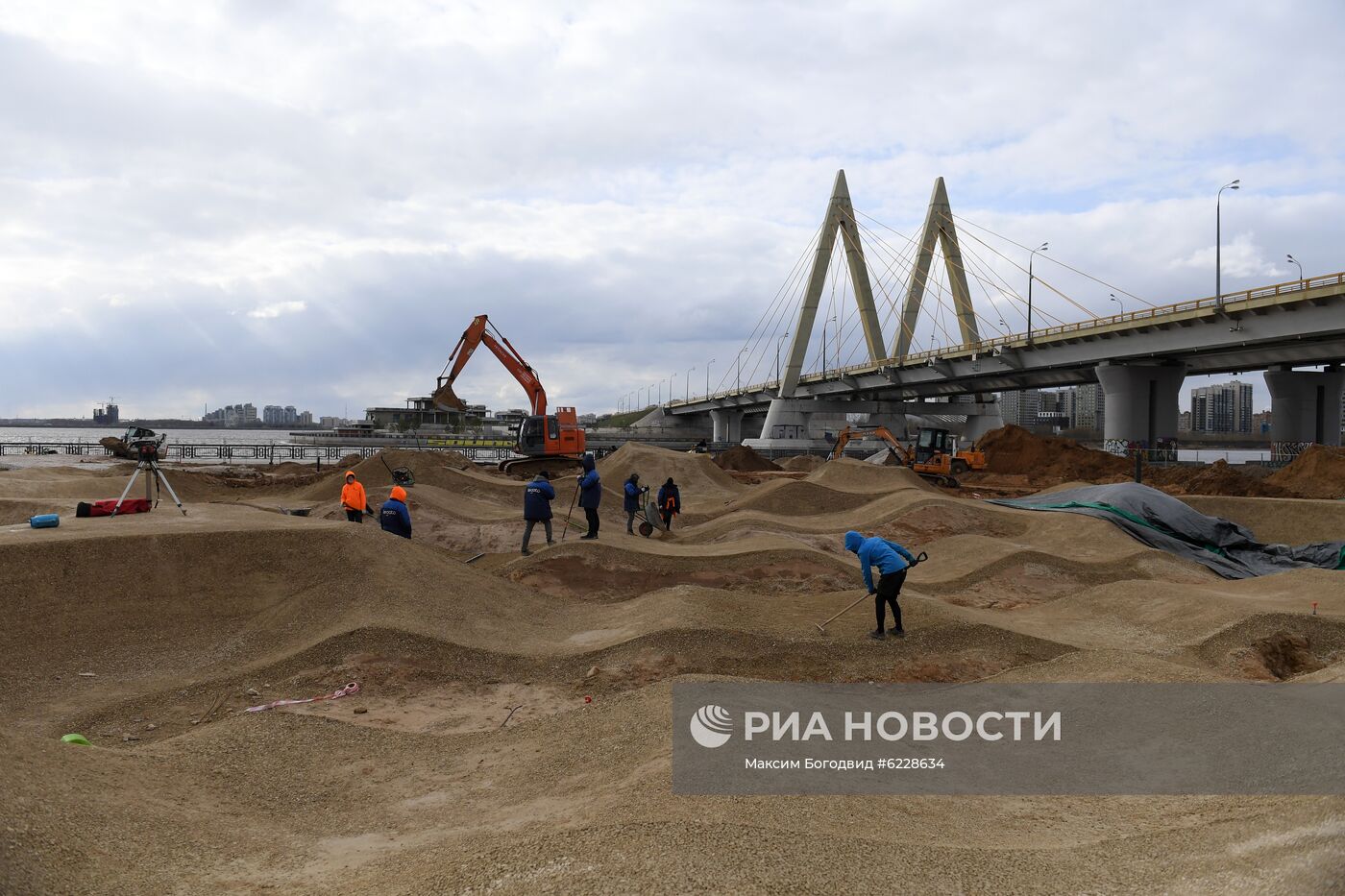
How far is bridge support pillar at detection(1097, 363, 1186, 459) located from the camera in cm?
4384

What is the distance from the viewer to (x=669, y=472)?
1437 inches

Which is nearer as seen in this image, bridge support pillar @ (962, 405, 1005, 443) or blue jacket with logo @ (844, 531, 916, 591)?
blue jacket with logo @ (844, 531, 916, 591)

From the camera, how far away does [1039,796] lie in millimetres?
6426

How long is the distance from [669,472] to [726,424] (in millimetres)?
66172

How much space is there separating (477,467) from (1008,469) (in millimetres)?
30620

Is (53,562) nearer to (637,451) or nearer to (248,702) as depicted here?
(248,702)

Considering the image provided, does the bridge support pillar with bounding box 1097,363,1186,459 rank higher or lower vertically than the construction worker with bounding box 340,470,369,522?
higher

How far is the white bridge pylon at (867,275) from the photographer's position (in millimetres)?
63469

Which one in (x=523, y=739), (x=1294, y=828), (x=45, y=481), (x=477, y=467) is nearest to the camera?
(x=1294, y=828)

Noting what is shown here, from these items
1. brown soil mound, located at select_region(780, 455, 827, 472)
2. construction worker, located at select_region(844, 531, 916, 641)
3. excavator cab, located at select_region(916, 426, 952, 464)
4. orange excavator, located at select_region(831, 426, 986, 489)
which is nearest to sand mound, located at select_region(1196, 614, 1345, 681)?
construction worker, located at select_region(844, 531, 916, 641)

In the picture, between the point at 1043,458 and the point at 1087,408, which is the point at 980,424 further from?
the point at 1087,408

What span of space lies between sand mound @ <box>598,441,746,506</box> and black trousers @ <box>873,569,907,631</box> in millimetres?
21712

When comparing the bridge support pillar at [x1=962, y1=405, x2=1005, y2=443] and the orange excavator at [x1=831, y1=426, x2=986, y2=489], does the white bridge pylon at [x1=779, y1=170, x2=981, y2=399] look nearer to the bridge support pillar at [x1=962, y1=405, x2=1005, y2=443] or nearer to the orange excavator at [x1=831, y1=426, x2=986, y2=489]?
the bridge support pillar at [x1=962, y1=405, x2=1005, y2=443]

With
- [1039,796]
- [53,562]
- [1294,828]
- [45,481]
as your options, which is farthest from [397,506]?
[45,481]
